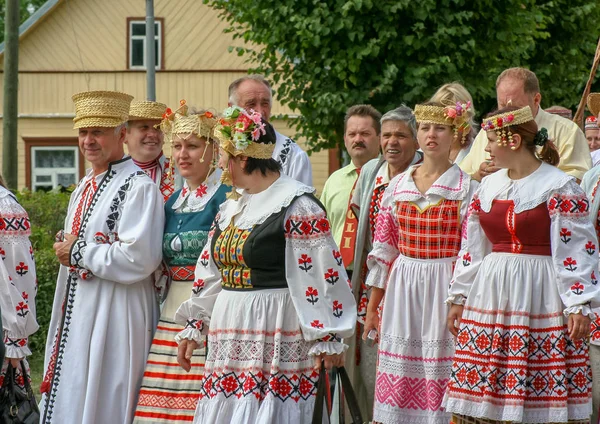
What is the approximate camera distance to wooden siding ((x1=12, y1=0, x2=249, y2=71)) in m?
27.3

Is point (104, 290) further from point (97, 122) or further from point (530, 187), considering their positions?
point (530, 187)

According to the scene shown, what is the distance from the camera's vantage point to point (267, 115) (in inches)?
300

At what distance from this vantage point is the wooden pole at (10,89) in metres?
16.4

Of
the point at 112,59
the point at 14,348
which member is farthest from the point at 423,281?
the point at 112,59

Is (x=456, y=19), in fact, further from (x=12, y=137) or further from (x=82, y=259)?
(x=82, y=259)

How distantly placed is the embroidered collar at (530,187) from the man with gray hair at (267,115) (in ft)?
5.26

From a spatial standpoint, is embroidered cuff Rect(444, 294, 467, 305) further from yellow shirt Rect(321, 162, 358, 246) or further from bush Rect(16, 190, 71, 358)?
bush Rect(16, 190, 71, 358)

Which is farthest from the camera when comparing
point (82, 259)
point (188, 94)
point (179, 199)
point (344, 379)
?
point (188, 94)

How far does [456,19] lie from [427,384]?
907cm

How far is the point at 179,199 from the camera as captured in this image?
22.0 ft

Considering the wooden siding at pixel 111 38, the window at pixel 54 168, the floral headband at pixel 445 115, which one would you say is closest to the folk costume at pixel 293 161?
the floral headband at pixel 445 115

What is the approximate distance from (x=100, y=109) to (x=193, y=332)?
153cm

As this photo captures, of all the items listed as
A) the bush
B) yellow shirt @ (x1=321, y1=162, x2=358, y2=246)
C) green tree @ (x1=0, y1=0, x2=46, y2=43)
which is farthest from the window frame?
yellow shirt @ (x1=321, y1=162, x2=358, y2=246)

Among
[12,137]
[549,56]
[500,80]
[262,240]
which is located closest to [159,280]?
[262,240]
